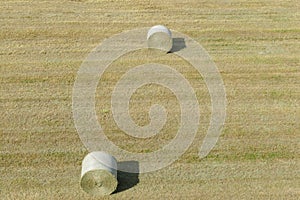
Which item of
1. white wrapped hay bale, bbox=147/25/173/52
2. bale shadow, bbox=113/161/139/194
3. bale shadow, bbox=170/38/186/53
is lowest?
bale shadow, bbox=113/161/139/194

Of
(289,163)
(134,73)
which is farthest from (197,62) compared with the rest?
(289,163)

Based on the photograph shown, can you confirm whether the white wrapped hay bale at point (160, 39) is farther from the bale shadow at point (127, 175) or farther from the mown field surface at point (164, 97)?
the bale shadow at point (127, 175)

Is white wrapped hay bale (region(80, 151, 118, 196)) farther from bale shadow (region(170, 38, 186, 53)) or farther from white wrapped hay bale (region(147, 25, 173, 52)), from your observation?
bale shadow (region(170, 38, 186, 53))

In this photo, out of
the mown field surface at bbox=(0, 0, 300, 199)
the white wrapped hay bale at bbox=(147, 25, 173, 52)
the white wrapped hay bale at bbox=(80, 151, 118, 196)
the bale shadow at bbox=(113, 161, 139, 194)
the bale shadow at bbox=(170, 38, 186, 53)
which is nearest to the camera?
the white wrapped hay bale at bbox=(80, 151, 118, 196)

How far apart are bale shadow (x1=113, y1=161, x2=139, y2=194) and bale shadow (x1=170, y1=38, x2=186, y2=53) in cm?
634

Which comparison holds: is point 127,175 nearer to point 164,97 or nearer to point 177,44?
point 164,97

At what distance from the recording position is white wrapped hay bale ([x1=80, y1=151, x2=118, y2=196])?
10039mm

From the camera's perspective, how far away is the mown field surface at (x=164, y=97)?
420 inches

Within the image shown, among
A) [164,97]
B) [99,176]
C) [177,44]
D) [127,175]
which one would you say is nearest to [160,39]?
[177,44]

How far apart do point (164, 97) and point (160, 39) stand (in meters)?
3.10

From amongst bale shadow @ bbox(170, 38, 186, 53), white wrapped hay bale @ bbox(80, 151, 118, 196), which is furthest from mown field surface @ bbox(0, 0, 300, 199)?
bale shadow @ bbox(170, 38, 186, 53)

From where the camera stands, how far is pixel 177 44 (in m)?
16.8

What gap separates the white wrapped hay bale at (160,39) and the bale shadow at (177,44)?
0.34m

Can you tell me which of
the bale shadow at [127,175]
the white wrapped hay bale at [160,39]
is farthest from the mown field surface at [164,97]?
the white wrapped hay bale at [160,39]
